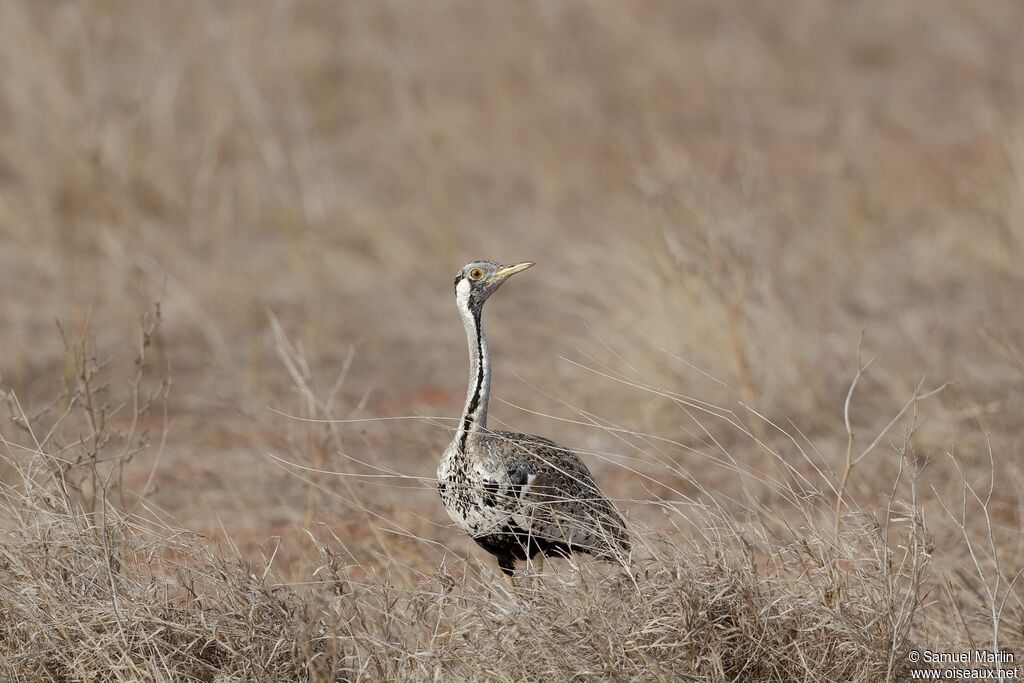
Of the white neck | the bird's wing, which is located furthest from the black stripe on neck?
the bird's wing

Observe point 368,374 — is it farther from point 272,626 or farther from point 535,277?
point 272,626

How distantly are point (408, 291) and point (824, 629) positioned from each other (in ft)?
20.8

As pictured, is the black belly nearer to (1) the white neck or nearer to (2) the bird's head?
(1) the white neck

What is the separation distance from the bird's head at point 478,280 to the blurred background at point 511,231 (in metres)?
0.44

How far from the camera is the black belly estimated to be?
3787mm

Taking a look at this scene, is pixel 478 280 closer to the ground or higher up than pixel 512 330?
higher up

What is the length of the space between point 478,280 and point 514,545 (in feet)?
2.80

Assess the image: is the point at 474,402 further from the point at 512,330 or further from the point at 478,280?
the point at 512,330

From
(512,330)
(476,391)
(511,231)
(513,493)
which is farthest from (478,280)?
(511,231)

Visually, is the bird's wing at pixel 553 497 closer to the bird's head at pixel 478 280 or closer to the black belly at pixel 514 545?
the black belly at pixel 514 545

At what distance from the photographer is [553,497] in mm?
3805

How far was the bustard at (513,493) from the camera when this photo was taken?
3750mm

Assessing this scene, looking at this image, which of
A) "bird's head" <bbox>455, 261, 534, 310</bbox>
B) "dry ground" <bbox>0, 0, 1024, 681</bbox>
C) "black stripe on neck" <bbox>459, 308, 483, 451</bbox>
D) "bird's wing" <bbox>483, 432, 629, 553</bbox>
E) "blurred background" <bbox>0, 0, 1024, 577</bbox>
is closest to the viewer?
"dry ground" <bbox>0, 0, 1024, 681</bbox>

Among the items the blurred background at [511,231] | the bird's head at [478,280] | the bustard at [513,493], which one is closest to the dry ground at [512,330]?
the blurred background at [511,231]
